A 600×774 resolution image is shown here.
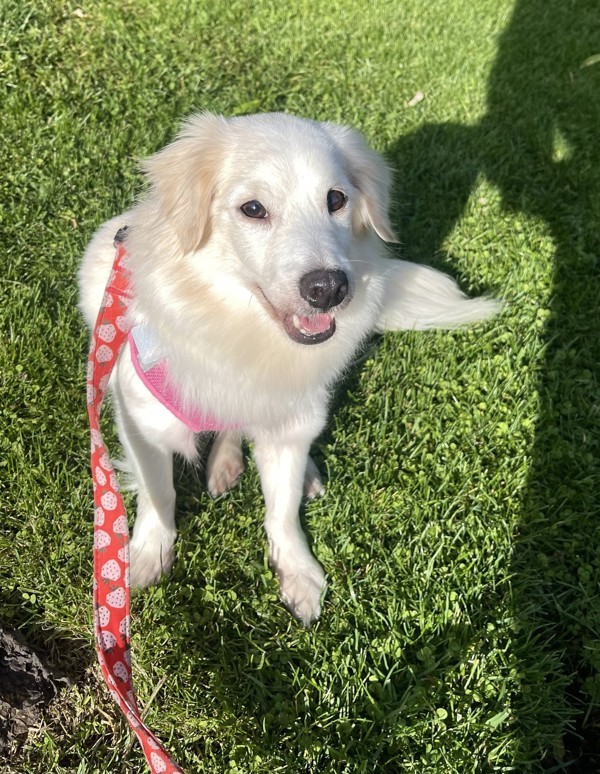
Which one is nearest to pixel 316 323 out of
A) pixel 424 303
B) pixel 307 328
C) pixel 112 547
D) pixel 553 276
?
pixel 307 328

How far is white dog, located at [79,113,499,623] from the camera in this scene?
1888 millimetres

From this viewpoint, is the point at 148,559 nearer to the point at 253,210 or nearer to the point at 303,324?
the point at 303,324

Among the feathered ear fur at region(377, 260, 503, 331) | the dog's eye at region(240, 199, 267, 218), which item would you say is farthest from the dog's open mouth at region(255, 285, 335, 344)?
the feathered ear fur at region(377, 260, 503, 331)

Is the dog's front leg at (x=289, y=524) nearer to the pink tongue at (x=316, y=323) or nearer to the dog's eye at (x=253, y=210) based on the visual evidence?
the pink tongue at (x=316, y=323)

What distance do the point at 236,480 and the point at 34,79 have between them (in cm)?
306

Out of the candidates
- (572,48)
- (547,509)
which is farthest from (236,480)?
(572,48)

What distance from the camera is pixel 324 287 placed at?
1731 mm

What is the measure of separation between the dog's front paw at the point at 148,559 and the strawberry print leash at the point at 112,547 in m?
0.55

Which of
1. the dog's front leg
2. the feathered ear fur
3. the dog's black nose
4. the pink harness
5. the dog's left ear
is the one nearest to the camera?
the dog's black nose

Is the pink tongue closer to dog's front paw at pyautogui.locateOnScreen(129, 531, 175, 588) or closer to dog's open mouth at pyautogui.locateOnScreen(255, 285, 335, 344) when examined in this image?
dog's open mouth at pyautogui.locateOnScreen(255, 285, 335, 344)

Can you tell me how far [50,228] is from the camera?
338cm

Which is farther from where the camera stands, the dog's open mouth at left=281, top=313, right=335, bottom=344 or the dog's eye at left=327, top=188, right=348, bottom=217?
the dog's eye at left=327, top=188, right=348, bottom=217

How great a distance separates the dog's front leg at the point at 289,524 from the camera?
2299 mm

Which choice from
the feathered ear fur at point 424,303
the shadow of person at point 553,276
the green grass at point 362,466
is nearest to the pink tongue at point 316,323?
the feathered ear fur at point 424,303
